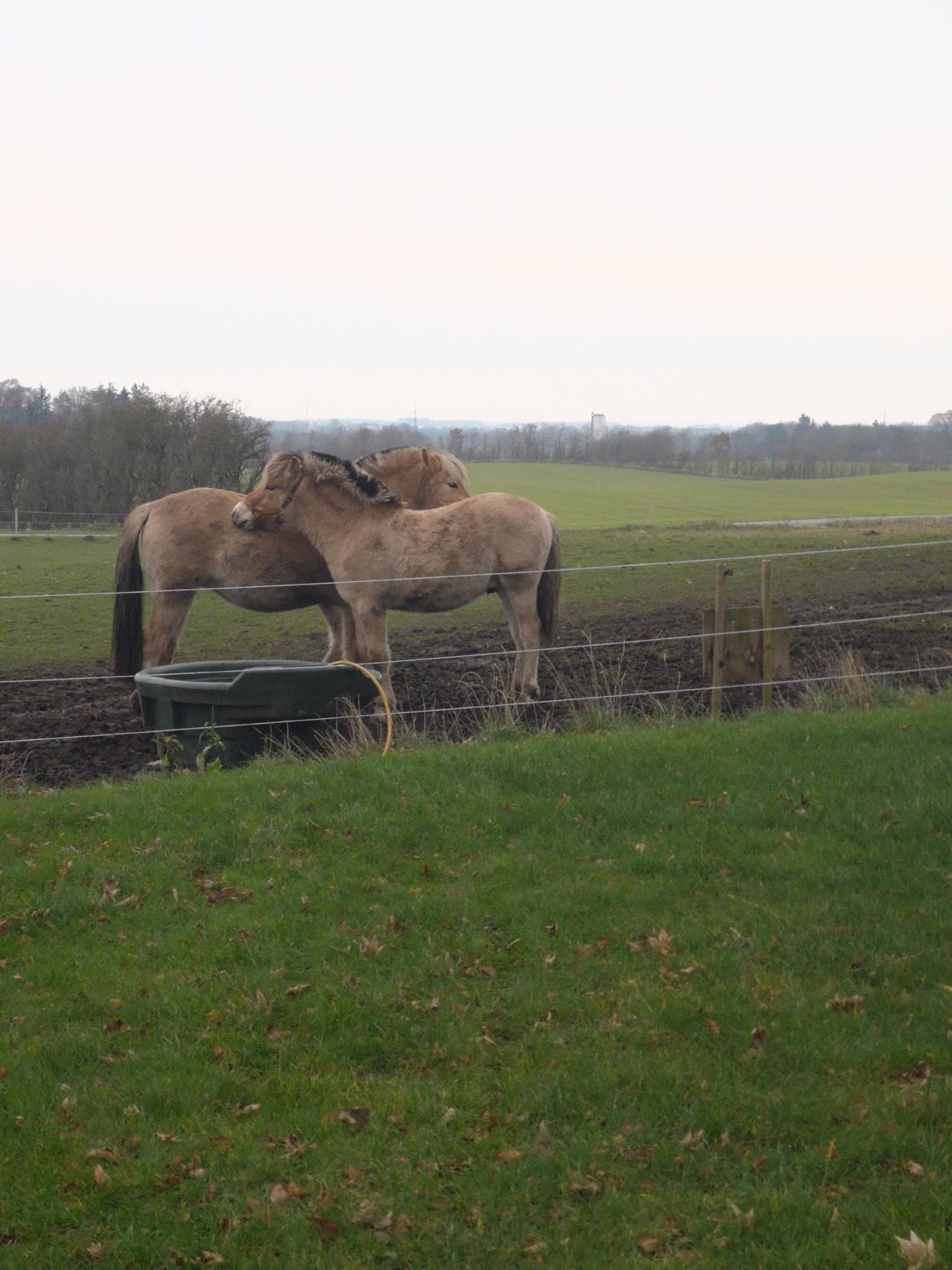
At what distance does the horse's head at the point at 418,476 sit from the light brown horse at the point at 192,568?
32cm

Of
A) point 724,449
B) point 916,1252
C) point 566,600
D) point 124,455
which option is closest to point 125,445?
point 124,455

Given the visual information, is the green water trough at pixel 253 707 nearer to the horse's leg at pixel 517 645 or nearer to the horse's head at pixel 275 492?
the horse's leg at pixel 517 645

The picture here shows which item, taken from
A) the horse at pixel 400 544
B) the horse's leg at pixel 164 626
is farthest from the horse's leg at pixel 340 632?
the horse's leg at pixel 164 626

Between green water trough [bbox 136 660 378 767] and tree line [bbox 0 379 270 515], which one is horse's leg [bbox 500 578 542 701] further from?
tree line [bbox 0 379 270 515]

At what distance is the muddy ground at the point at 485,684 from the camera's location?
9.55m

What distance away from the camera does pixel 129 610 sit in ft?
36.3

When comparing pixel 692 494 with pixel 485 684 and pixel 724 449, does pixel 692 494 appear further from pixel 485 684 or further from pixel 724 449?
pixel 485 684

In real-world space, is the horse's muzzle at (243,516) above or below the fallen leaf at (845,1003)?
above

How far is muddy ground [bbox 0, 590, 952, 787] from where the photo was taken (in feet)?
31.3

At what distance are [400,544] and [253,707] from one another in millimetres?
2302

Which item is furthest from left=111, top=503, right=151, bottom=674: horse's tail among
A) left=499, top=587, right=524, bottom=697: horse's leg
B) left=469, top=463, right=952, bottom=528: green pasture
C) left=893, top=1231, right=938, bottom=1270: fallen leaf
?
left=469, top=463, right=952, bottom=528: green pasture

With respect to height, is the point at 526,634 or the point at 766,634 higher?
the point at 766,634

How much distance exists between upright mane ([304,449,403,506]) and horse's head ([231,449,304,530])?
215mm

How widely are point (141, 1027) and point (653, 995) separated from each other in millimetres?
2018
